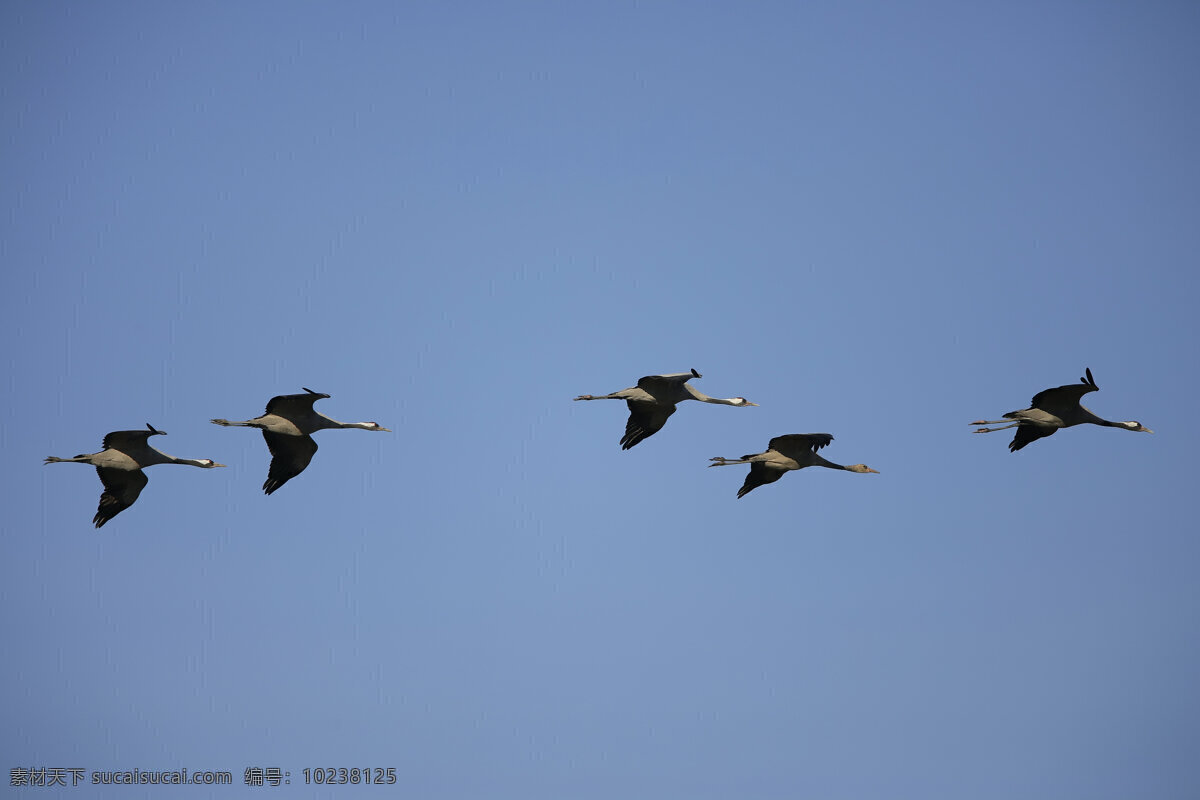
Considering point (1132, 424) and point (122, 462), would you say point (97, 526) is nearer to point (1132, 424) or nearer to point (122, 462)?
point (122, 462)

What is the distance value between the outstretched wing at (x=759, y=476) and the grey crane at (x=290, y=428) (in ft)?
34.9

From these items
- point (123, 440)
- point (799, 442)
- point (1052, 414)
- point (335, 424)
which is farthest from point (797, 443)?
point (123, 440)

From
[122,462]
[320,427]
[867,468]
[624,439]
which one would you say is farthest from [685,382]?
[122,462]

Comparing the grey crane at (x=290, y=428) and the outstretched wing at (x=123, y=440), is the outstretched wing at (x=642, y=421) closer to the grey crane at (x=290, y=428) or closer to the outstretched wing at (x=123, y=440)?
the grey crane at (x=290, y=428)

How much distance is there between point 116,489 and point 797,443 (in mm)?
19510

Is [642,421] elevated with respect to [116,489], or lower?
elevated

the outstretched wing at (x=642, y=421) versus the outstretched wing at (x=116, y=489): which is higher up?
the outstretched wing at (x=642, y=421)

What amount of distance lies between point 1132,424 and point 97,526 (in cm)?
3015

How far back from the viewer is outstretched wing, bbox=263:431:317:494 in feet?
165

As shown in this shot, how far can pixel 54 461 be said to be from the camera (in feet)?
158

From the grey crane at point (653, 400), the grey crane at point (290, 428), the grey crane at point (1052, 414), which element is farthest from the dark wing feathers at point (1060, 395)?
the grey crane at point (290, 428)

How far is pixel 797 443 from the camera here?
168ft

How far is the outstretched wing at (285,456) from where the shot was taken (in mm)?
50312

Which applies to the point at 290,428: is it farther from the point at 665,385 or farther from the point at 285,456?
the point at 665,385
